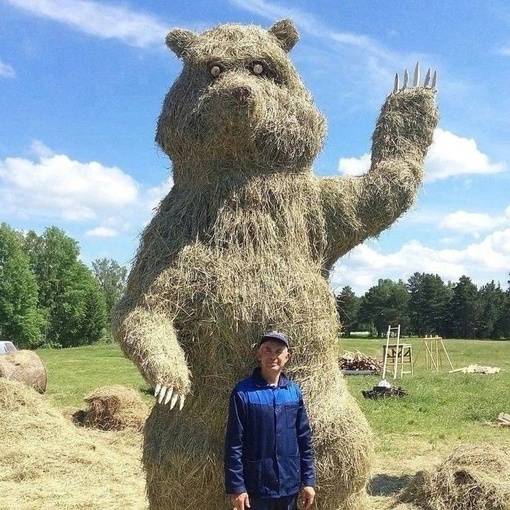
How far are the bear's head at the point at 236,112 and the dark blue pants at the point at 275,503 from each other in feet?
5.12

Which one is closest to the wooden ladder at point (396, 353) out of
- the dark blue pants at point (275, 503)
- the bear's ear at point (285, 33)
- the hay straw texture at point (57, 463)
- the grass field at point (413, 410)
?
the grass field at point (413, 410)

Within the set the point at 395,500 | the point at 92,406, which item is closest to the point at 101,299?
A: the point at 92,406

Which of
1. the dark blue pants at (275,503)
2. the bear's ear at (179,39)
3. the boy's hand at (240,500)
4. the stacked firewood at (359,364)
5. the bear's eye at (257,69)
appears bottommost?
the stacked firewood at (359,364)

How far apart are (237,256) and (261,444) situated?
95 cm

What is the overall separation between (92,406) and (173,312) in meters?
5.78

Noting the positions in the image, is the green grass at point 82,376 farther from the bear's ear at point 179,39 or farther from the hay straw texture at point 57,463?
the bear's ear at point 179,39

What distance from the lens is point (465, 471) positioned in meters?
4.91

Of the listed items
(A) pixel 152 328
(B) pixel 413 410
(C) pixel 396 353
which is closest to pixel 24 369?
(B) pixel 413 410

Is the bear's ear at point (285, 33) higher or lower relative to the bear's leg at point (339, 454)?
higher

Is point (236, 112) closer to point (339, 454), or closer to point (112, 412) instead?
point (339, 454)

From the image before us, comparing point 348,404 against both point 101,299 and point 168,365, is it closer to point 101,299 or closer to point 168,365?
point 168,365

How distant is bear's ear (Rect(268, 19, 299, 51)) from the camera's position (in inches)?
144

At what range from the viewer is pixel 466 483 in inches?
190

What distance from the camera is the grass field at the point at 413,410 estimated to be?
257 inches
